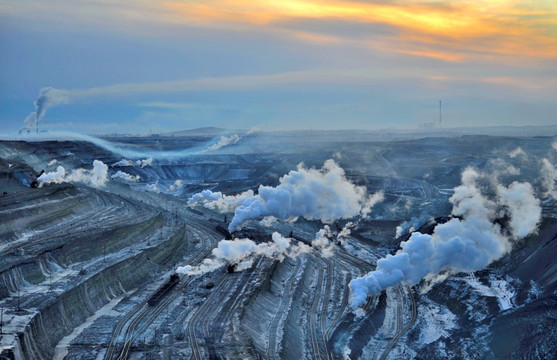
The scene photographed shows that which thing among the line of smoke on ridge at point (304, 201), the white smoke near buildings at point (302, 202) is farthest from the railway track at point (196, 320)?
the line of smoke on ridge at point (304, 201)

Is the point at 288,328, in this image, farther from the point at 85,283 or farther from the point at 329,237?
the point at 329,237

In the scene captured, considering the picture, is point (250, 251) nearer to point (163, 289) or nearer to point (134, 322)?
point (163, 289)

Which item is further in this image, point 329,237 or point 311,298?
point 329,237

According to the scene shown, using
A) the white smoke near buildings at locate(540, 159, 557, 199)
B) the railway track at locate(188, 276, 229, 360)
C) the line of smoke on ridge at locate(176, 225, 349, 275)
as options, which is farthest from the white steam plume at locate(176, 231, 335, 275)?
the white smoke near buildings at locate(540, 159, 557, 199)

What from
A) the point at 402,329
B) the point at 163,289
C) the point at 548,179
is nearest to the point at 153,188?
the point at 548,179

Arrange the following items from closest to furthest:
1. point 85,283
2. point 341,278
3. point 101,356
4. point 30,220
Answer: point 101,356
point 85,283
point 341,278
point 30,220

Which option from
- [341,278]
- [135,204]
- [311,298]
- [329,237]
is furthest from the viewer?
[135,204]

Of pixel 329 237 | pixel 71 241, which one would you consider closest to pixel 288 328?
pixel 71 241
